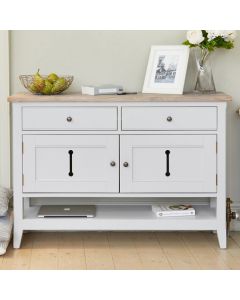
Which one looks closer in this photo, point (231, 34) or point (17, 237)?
point (17, 237)

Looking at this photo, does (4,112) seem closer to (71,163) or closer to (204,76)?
→ (71,163)

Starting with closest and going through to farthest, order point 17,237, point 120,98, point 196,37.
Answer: point 120,98
point 17,237
point 196,37

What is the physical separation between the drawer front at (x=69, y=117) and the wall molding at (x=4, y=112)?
432mm

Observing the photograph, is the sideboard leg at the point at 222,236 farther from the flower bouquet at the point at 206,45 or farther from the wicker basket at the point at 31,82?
the wicker basket at the point at 31,82

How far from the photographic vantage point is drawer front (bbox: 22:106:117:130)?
14.5ft

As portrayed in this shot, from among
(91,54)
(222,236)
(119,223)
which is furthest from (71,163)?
(222,236)

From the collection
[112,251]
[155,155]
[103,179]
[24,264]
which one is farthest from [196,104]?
[24,264]

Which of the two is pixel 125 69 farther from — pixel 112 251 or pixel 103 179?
pixel 112 251

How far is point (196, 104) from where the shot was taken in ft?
14.6

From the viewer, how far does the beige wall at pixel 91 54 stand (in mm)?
4820

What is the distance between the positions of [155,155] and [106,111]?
0.38 metres

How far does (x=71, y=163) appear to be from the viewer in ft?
14.7

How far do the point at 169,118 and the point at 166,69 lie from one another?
1.41ft

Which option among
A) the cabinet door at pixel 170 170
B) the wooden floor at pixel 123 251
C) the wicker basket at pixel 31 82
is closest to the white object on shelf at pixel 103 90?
the wicker basket at pixel 31 82
